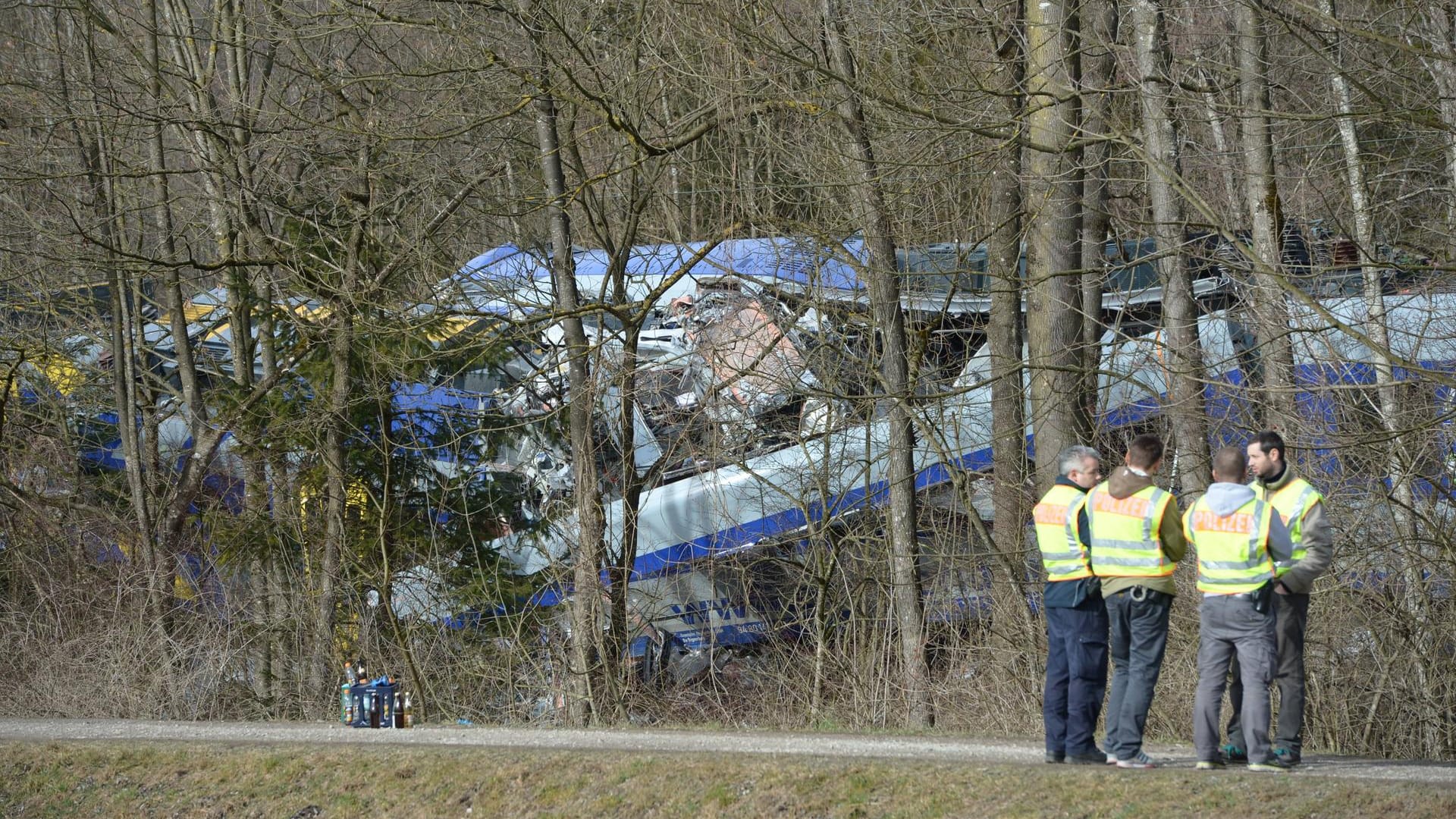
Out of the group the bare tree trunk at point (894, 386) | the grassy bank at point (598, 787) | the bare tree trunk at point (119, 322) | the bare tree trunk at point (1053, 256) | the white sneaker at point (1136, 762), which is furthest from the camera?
the bare tree trunk at point (119, 322)

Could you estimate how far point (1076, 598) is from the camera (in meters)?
7.09

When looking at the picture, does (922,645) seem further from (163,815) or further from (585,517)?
(163,815)

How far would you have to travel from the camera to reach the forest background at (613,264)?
10.6 m

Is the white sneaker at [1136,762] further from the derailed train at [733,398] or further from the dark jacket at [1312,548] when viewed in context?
the derailed train at [733,398]

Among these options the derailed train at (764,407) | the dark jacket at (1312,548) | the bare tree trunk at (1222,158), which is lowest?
the dark jacket at (1312,548)

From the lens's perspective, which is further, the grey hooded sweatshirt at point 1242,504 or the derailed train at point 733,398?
the derailed train at point 733,398

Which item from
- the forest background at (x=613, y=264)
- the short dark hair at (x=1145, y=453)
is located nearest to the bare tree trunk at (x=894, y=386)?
the forest background at (x=613, y=264)

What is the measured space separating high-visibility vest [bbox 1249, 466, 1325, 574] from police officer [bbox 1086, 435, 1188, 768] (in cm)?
46

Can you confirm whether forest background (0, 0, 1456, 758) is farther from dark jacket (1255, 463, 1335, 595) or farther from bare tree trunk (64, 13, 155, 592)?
dark jacket (1255, 463, 1335, 595)

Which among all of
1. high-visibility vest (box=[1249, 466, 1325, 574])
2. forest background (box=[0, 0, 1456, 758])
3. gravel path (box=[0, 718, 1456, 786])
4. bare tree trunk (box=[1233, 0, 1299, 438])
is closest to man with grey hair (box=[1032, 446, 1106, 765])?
gravel path (box=[0, 718, 1456, 786])

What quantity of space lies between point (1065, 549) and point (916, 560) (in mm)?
6351

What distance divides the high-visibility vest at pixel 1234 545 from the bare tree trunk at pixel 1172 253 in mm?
3101

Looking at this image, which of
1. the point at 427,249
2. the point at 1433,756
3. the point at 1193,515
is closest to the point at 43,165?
the point at 427,249

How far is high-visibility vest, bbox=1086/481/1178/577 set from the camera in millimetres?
6855
